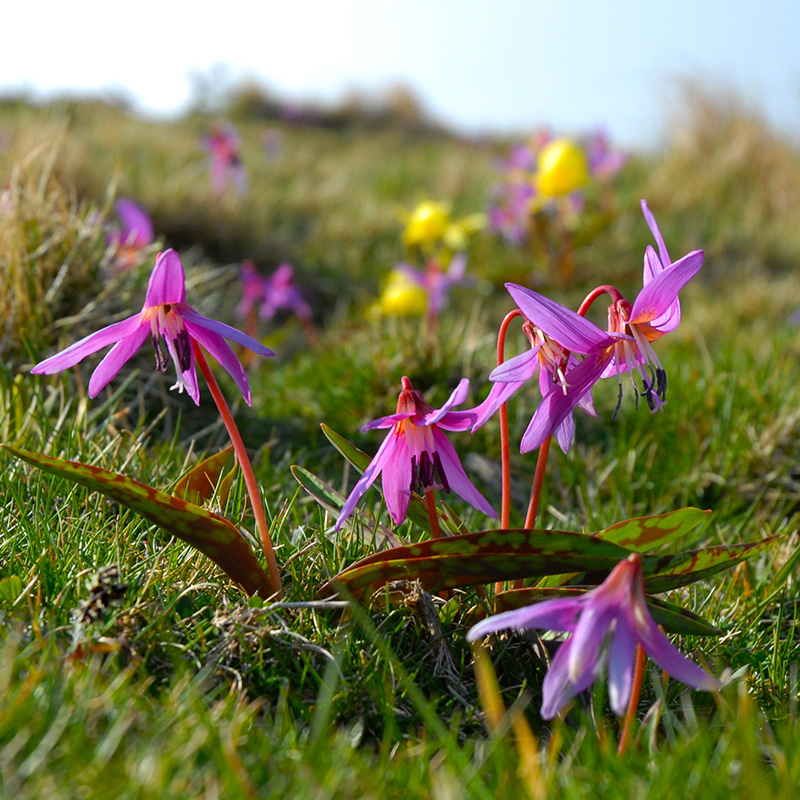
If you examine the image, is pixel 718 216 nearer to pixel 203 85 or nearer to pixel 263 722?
pixel 263 722

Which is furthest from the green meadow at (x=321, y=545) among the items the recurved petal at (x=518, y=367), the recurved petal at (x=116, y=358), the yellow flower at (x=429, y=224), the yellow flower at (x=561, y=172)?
the yellow flower at (x=561, y=172)

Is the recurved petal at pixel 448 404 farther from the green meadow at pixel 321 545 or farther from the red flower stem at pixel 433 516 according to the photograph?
the green meadow at pixel 321 545

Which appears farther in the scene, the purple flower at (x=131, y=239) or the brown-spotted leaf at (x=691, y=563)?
the purple flower at (x=131, y=239)

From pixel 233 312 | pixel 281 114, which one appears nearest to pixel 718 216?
pixel 233 312

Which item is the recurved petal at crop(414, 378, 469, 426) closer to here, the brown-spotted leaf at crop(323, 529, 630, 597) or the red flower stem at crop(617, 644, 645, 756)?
the brown-spotted leaf at crop(323, 529, 630, 597)

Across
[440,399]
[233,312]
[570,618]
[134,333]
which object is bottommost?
[233,312]

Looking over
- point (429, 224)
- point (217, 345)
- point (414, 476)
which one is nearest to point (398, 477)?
point (414, 476)

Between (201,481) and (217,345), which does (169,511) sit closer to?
(217,345)
